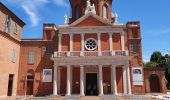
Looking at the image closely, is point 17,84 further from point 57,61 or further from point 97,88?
point 97,88

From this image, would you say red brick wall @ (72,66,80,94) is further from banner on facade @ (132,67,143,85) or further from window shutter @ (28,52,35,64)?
banner on facade @ (132,67,143,85)

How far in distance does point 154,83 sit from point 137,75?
5877 millimetres

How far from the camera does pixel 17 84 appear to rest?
3066 centimetres

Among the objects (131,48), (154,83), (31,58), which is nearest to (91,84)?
(131,48)

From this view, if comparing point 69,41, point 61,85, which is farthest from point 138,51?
point 61,85

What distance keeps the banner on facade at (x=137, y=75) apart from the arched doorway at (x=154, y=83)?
4921 mm

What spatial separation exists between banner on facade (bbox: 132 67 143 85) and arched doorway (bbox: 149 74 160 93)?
4.92 metres

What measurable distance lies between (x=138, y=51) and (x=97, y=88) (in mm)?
8507

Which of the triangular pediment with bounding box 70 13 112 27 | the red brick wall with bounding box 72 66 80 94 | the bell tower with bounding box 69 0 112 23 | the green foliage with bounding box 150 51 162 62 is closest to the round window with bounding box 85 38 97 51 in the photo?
the triangular pediment with bounding box 70 13 112 27

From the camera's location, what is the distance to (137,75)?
29.0 metres

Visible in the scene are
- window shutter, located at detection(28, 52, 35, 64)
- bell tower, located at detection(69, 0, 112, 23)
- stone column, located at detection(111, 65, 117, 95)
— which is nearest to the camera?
stone column, located at detection(111, 65, 117, 95)

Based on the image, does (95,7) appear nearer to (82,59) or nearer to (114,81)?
(82,59)

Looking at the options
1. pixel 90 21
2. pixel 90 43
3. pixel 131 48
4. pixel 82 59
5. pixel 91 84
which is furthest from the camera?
pixel 90 21

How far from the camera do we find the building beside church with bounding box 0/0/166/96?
88.8ft
